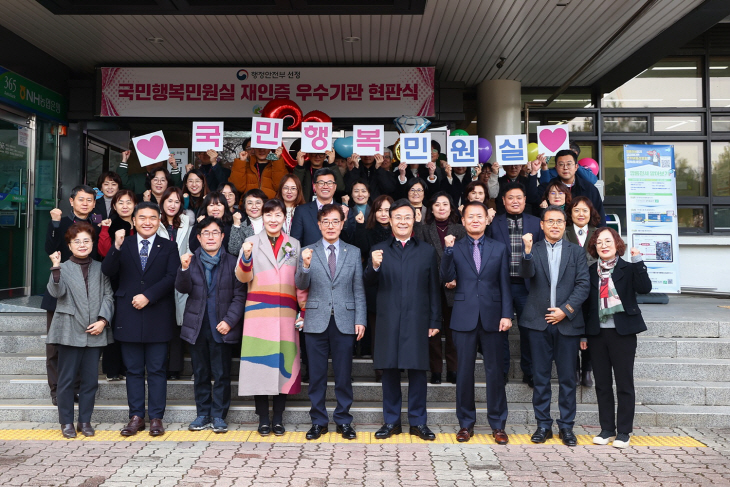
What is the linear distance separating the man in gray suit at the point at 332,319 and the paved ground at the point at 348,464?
0.33 meters

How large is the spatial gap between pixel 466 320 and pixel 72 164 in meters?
7.76

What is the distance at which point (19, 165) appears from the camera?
9.56 m

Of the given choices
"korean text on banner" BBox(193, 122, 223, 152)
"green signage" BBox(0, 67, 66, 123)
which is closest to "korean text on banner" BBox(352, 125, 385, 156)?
"korean text on banner" BBox(193, 122, 223, 152)

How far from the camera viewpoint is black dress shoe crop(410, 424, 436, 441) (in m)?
5.40

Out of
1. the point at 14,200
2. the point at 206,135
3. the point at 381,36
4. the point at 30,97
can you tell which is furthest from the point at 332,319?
the point at 30,97

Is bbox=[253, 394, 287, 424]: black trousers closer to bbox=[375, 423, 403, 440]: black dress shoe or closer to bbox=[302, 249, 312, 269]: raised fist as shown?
bbox=[375, 423, 403, 440]: black dress shoe

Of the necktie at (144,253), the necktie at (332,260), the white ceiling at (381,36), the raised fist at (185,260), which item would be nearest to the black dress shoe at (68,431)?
the necktie at (144,253)

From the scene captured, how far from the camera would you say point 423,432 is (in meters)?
5.45

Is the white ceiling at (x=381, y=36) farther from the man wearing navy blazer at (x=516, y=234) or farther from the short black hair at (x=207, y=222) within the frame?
the short black hair at (x=207, y=222)

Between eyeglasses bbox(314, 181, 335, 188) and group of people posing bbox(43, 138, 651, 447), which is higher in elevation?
eyeglasses bbox(314, 181, 335, 188)

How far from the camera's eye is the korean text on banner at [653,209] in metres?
9.77

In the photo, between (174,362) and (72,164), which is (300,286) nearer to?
(174,362)

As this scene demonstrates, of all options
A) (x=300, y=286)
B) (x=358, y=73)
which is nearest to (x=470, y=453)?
(x=300, y=286)

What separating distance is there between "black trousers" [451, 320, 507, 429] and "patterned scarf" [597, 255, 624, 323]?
2.84 feet
